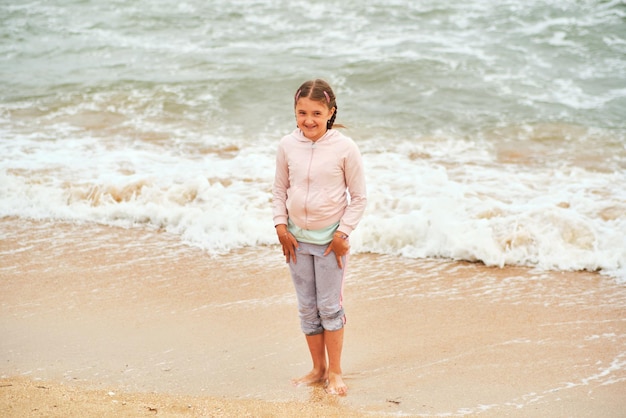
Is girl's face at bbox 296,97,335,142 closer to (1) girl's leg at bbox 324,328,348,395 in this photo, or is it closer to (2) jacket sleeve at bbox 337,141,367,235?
(2) jacket sleeve at bbox 337,141,367,235

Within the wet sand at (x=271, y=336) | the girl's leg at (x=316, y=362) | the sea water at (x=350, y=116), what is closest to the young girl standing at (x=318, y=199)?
the girl's leg at (x=316, y=362)

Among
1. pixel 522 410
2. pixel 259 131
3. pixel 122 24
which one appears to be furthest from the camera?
pixel 122 24

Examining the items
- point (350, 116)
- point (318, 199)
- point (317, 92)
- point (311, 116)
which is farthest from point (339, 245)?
point (350, 116)

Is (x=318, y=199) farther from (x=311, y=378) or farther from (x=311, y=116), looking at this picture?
(x=311, y=378)

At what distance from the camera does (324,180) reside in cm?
326

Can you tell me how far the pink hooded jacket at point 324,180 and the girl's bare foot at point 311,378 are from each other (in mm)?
863

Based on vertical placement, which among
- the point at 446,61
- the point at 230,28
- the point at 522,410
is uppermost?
the point at 230,28

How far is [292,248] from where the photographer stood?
11.1 ft

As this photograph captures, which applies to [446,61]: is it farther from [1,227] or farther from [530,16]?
[1,227]

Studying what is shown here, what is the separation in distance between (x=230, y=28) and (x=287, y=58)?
7.70ft

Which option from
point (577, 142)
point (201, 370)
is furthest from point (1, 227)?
point (577, 142)

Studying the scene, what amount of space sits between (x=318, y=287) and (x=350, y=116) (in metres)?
6.62

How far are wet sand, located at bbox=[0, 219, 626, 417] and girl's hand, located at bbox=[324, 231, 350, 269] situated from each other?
759 millimetres

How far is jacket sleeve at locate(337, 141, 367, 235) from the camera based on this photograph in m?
3.24
